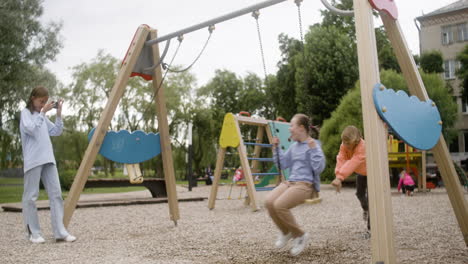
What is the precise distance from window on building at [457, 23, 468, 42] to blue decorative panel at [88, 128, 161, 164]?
1236 inches

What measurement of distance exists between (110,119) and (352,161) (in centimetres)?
295

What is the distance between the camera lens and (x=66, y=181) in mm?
16734

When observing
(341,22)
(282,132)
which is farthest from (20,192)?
(341,22)

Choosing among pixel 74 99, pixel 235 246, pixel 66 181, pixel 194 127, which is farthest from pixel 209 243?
pixel 194 127

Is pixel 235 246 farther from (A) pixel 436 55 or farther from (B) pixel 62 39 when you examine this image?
(A) pixel 436 55

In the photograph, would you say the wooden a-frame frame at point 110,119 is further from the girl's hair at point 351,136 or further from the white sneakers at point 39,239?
the girl's hair at point 351,136

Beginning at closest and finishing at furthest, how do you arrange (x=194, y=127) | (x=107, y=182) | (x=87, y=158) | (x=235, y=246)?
(x=235, y=246) < (x=87, y=158) < (x=107, y=182) < (x=194, y=127)

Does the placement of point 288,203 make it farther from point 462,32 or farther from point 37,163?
point 462,32

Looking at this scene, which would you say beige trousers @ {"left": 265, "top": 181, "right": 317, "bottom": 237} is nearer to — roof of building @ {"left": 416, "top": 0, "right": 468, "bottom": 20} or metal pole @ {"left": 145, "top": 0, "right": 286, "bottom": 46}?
metal pole @ {"left": 145, "top": 0, "right": 286, "bottom": 46}

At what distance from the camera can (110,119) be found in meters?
5.50

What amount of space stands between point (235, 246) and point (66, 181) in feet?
45.5

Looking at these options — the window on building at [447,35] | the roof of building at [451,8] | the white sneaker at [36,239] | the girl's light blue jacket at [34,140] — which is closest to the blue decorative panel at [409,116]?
the girl's light blue jacket at [34,140]

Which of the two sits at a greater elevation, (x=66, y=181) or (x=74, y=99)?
(x=74, y=99)

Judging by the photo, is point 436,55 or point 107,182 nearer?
point 107,182
